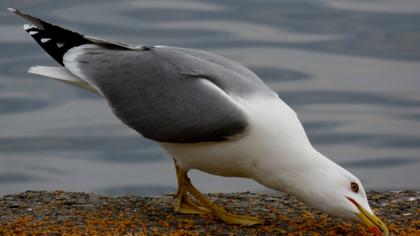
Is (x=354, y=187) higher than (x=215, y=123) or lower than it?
lower

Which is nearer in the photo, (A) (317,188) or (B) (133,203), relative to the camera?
(A) (317,188)

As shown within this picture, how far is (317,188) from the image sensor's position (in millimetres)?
6793

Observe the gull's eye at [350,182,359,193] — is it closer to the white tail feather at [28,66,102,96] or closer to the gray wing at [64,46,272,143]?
the gray wing at [64,46,272,143]

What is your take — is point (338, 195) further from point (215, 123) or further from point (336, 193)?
point (215, 123)

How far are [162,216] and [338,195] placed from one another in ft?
4.19

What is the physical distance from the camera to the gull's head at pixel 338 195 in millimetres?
6711

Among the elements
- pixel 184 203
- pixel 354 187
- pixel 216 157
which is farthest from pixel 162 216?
pixel 354 187

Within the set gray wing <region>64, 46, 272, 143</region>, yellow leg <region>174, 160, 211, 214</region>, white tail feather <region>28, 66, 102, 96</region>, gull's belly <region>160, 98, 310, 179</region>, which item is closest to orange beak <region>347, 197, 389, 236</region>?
gull's belly <region>160, 98, 310, 179</region>

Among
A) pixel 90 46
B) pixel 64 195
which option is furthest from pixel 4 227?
pixel 90 46

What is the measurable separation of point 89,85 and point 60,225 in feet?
3.81

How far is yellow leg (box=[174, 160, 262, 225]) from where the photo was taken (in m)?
7.23

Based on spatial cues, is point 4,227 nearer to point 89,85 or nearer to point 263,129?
point 89,85

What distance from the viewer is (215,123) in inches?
272

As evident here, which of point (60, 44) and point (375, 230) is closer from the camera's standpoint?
point (375, 230)
